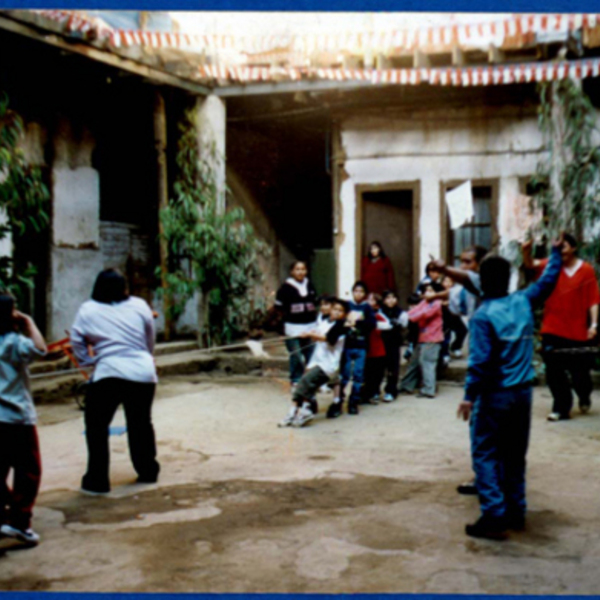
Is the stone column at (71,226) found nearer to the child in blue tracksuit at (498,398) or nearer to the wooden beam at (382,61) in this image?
the wooden beam at (382,61)

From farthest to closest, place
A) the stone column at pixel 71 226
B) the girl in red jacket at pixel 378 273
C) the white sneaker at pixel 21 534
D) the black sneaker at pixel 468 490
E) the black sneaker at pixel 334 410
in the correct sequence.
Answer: the girl in red jacket at pixel 378 273, the stone column at pixel 71 226, the black sneaker at pixel 334 410, the black sneaker at pixel 468 490, the white sneaker at pixel 21 534

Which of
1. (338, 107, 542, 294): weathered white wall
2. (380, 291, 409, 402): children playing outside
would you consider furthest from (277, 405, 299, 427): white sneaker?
(338, 107, 542, 294): weathered white wall

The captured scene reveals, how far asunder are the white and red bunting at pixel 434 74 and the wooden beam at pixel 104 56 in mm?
345

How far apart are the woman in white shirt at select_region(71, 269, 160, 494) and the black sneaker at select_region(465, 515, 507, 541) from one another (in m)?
2.31

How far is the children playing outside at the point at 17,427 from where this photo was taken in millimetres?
4281

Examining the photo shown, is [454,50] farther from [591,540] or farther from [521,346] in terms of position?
[591,540]

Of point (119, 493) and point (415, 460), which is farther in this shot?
point (415, 460)

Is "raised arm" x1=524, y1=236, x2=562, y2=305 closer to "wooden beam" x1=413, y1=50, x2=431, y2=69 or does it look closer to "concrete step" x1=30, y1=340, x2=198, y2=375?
"wooden beam" x1=413, y1=50, x2=431, y2=69

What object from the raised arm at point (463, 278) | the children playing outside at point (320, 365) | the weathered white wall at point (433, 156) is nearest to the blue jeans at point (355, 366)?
the children playing outside at point (320, 365)

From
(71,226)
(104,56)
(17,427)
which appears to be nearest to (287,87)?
(104,56)

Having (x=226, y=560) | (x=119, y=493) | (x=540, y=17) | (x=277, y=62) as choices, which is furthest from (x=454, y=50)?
(x=226, y=560)

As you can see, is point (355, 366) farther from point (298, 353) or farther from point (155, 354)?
point (155, 354)

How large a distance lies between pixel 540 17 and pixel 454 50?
4.48 feet

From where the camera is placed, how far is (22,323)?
4.40 m
